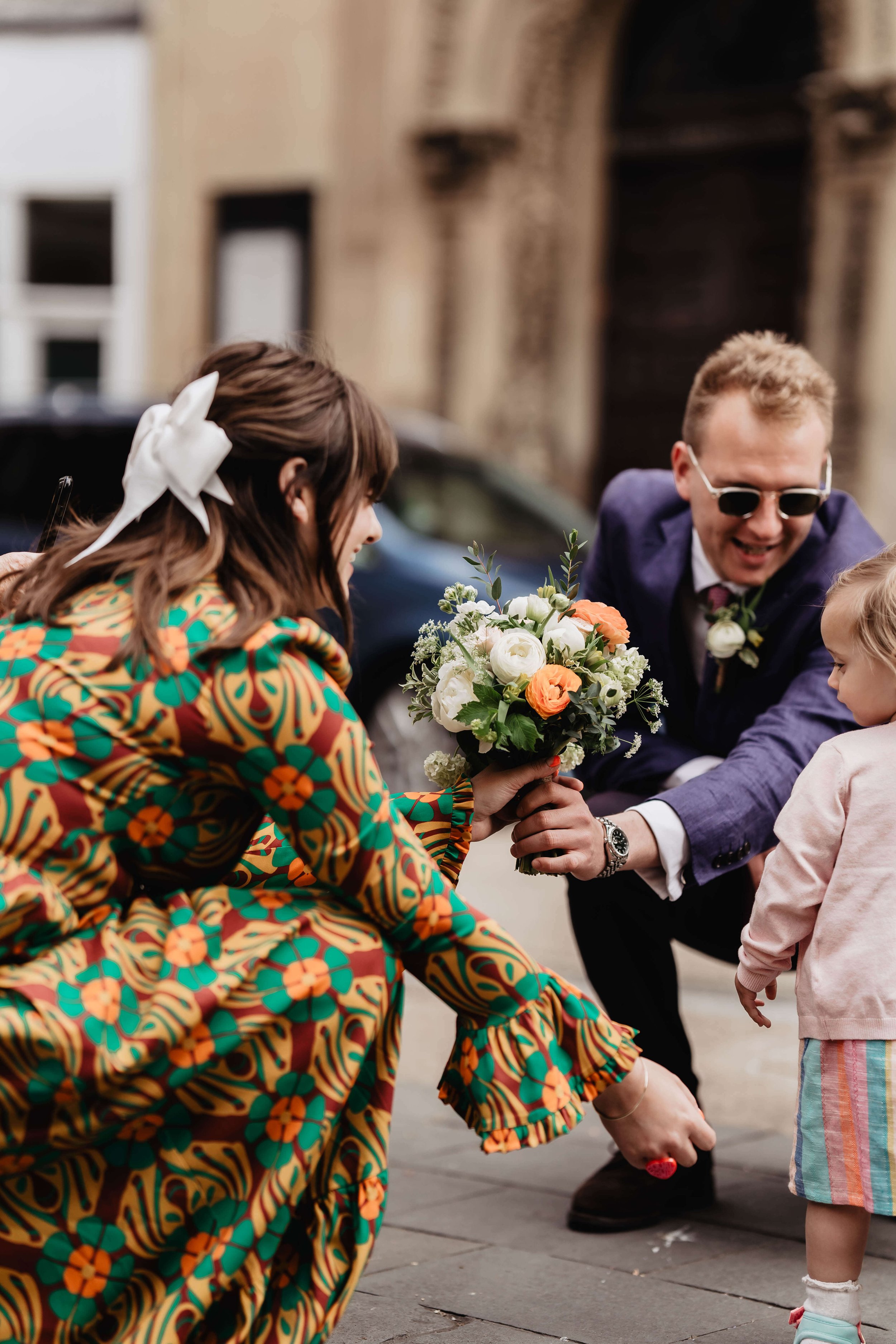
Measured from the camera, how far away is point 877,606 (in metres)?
2.46

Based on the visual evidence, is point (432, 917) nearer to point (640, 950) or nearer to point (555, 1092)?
point (555, 1092)

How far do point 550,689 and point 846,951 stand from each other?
596 mm

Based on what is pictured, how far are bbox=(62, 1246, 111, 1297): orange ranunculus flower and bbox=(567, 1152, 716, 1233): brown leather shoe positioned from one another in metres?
A: 1.31

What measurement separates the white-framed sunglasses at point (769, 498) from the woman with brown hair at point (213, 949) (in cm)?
121

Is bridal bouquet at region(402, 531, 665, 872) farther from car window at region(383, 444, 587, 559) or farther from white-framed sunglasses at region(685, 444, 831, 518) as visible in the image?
car window at region(383, 444, 587, 559)

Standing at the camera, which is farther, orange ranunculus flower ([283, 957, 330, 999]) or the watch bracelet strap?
the watch bracelet strap

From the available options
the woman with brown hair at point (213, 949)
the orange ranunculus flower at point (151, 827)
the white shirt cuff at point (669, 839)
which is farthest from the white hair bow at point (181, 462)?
the white shirt cuff at point (669, 839)

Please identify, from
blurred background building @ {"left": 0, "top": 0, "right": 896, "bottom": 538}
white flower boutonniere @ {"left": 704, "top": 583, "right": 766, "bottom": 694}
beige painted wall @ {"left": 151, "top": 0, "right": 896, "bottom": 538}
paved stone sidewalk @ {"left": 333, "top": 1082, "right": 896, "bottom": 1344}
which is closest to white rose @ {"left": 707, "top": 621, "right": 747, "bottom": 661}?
white flower boutonniere @ {"left": 704, "top": 583, "right": 766, "bottom": 694}

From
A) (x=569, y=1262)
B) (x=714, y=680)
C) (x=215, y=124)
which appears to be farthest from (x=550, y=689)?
(x=215, y=124)

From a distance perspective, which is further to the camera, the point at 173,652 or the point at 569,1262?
the point at 569,1262

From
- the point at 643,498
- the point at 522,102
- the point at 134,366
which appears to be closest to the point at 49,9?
the point at 134,366

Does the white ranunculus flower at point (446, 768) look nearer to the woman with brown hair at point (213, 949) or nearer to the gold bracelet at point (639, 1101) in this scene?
the woman with brown hair at point (213, 949)

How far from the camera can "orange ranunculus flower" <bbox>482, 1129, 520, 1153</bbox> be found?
214 cm

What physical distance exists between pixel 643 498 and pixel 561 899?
2.76 metres
